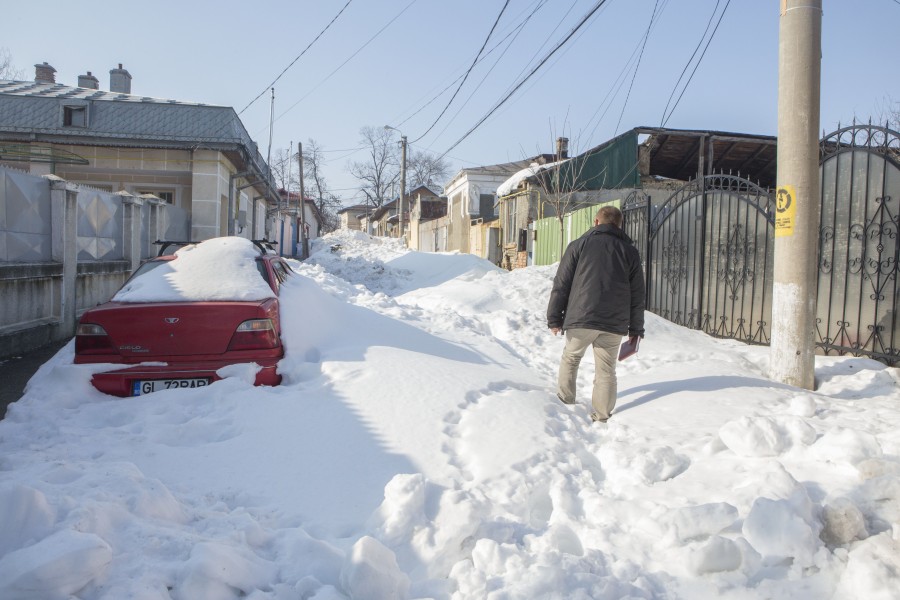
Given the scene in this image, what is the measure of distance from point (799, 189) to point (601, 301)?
2072 mm

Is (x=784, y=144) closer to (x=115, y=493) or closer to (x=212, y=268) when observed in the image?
(x=212, y=268)

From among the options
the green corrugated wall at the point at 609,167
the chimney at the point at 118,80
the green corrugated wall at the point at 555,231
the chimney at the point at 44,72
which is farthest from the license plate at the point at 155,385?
the chimney at the point at 44,72

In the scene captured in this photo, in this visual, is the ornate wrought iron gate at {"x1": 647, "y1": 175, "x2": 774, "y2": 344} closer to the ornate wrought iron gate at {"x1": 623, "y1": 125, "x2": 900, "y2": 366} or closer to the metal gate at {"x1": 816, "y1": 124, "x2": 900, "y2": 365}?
the ornate wrought iron gate at {"x1": 623, "y1": 125, "x2": 900, "y2": 366}

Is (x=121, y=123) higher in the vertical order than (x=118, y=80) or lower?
lower

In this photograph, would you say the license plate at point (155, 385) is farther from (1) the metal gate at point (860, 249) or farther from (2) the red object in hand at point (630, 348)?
(1) the metal gate at point (860, 249)

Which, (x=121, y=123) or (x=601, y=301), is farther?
(x=121, y=123)

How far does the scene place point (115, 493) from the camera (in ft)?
8.37

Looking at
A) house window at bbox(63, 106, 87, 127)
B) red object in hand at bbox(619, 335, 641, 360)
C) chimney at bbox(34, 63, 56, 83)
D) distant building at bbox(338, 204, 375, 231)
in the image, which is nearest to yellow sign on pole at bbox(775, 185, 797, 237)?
red object in hand at bbox(619, 335, 641, 360)

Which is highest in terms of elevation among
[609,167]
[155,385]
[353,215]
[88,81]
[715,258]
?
[353,215]

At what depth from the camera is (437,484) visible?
316 centimetres

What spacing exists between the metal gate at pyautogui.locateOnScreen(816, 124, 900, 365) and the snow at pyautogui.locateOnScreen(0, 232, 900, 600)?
1.58 ft

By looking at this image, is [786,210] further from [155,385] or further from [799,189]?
[155,385]

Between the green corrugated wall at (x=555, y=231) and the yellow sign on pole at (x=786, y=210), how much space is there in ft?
27.9

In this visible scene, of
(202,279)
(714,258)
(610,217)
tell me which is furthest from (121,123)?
(610,217)
